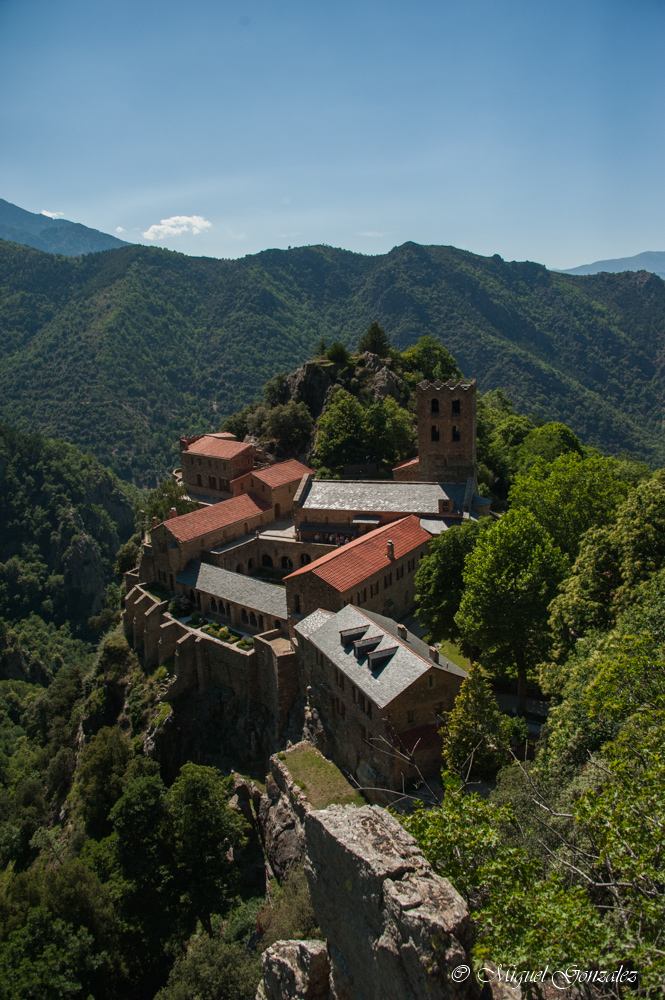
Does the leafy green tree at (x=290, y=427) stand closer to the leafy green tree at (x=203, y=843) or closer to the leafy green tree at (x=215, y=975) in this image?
the leafy green tree at (x=203, y=843)

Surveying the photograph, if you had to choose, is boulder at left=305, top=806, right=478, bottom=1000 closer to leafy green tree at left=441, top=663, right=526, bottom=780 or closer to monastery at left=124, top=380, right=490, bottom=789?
monastery at left=124, top=380, right=490, bottom=789

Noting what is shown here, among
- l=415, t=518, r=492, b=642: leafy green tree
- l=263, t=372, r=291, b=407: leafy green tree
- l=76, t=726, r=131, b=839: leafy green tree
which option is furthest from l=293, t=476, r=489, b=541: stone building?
l=263, t=372, r=291, b=407: leafy green tree

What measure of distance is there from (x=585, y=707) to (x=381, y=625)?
11926 millimetres

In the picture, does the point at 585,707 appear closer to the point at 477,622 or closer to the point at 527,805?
the point at 527,805

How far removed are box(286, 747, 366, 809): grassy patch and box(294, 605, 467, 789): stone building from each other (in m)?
0.62

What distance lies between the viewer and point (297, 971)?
13977mm

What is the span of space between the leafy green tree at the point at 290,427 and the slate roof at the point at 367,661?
40632 mm

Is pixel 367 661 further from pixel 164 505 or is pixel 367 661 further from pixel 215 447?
pixel 215 447

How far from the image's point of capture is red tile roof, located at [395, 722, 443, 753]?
1005 inches

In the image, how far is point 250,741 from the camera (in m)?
37.7

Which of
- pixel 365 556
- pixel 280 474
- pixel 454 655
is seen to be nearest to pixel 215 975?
pixel 454 655

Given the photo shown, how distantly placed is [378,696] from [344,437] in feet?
131

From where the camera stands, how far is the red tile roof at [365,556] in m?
35.7

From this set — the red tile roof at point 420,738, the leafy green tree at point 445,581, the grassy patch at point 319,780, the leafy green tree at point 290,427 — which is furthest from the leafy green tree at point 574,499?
the leafy green tree at point 290,427
